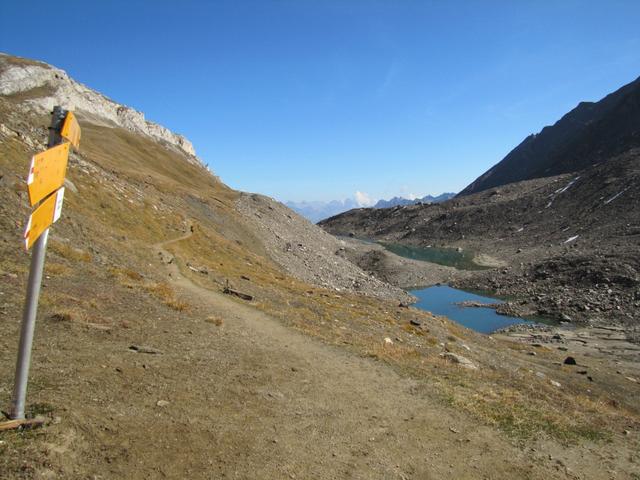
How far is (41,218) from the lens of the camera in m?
6.02

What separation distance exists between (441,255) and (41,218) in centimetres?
11915

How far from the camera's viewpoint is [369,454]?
34.0 feet

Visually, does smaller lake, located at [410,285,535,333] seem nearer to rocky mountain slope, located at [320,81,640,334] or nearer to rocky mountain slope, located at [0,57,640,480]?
rocky mountain slope, located at [320,81,640,334]

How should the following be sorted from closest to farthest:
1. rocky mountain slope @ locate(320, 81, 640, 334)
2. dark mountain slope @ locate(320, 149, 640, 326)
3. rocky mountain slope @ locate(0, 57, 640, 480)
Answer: rocky mountain slope @ locate(0, 57, 640, 480)
rocky mountain slope @ locate(320, 81, 640, 334)
dark mountain slope @ locate(320, 149, 640, 326)

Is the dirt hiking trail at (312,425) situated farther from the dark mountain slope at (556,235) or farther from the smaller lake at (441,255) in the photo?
the smaller lake at (441,255)

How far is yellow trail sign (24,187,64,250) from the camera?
5.86m

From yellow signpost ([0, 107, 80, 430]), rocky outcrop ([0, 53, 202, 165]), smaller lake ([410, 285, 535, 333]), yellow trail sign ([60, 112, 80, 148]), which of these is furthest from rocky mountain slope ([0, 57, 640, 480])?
rocky outcrop ([0, 53, 202, 165])

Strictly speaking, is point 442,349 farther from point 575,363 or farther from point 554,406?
point 575,363

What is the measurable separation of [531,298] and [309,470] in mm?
63100

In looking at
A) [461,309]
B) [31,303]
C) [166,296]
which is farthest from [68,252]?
[461,309]

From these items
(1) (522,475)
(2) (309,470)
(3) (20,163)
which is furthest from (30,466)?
(3) (20,163)

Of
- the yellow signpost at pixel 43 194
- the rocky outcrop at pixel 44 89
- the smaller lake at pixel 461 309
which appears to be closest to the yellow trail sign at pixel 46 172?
the yellow signpost at pixel 43 194

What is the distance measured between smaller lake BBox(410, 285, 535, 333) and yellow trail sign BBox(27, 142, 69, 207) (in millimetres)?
52257

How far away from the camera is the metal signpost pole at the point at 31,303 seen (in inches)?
245
